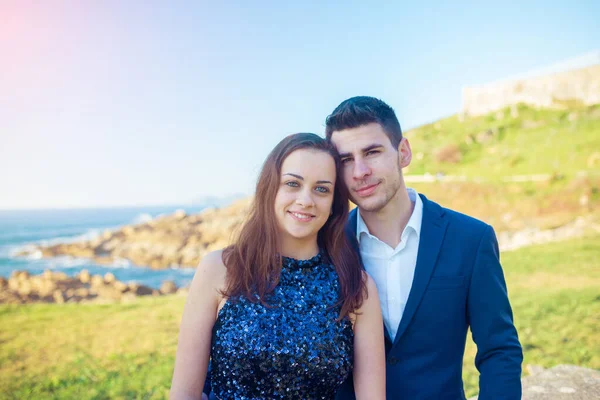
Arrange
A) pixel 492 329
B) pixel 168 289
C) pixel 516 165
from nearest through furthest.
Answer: pixel 492 329
pixel 168 289
pixel 516 165

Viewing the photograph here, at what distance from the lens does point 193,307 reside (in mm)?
2574

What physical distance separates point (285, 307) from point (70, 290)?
18.5m

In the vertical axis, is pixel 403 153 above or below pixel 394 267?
above

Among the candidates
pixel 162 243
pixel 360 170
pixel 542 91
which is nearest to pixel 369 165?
pixel 360 170

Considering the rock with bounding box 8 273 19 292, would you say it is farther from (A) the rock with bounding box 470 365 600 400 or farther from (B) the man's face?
(A) the rock with bounding box 470 365 600 400

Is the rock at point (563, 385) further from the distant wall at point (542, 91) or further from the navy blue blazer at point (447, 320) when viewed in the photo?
the distant wall at point (542, 91)

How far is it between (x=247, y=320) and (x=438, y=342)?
1239 mm

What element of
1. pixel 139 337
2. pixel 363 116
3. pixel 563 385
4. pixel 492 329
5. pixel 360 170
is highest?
pixel 363 116

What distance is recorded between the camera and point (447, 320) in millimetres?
2754

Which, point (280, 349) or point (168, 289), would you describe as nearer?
point (280, 349)

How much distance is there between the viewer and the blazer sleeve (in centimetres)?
254

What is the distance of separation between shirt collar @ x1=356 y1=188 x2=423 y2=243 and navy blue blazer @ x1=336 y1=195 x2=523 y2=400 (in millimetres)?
206

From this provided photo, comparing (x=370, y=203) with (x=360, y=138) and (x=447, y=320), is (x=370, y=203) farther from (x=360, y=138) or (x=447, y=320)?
(x=447, y=320)

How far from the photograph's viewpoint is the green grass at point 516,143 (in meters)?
27.5
